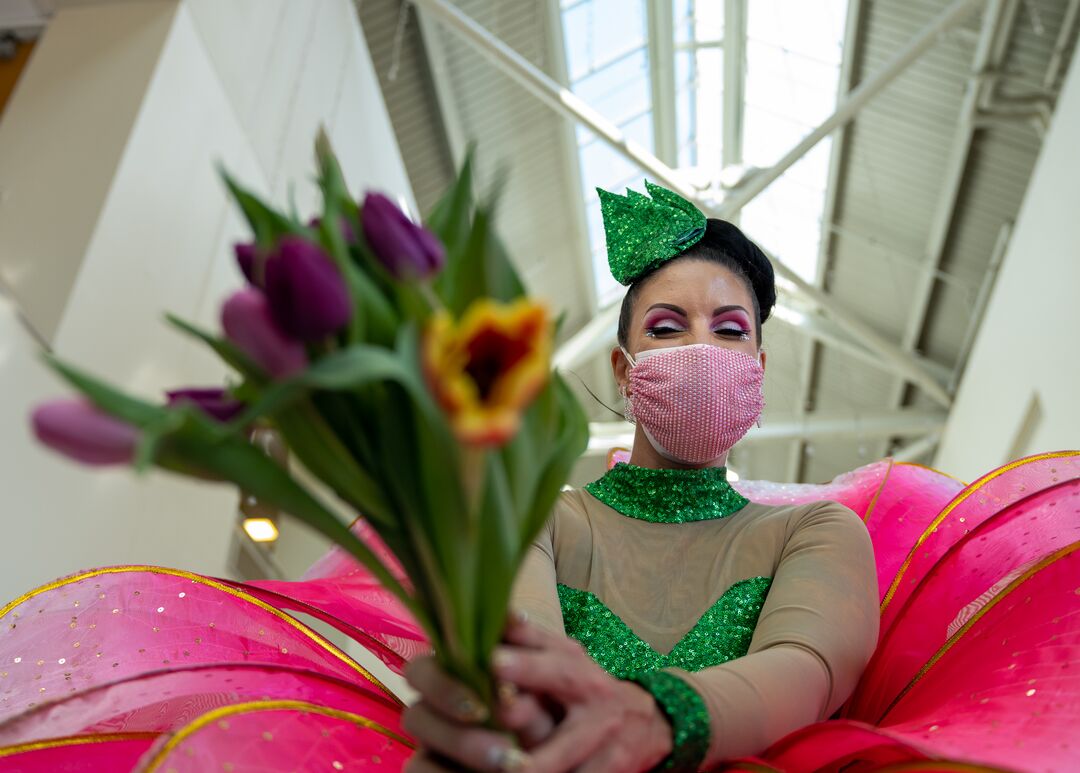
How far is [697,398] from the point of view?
1.50 m

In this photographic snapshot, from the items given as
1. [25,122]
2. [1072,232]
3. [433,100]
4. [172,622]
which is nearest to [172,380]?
[25,122]

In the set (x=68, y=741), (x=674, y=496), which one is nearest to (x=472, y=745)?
(x=68, y=741)

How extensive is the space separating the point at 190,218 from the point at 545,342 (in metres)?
3.98

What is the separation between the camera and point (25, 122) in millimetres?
3975

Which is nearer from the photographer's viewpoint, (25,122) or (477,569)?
(477,569)

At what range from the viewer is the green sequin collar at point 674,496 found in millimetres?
1502

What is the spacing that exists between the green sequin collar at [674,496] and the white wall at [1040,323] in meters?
4.13

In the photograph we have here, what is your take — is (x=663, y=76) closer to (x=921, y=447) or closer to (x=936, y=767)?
(x=921, y=447)

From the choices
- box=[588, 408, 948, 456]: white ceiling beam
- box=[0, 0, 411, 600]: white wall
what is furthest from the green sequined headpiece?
box=[588, 408, 948, 456]: white ceiling beam

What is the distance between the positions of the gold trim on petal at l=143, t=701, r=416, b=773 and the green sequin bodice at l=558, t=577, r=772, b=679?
0.36m

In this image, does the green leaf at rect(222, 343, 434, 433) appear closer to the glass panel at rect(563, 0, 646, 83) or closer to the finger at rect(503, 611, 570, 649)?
the finger at rect(503, 611, 570, 649)

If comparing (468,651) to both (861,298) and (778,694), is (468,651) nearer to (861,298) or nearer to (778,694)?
(778,694)

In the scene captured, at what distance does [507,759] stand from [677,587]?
714mm

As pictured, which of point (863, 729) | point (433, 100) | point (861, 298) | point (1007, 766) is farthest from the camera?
point (861, 298)
